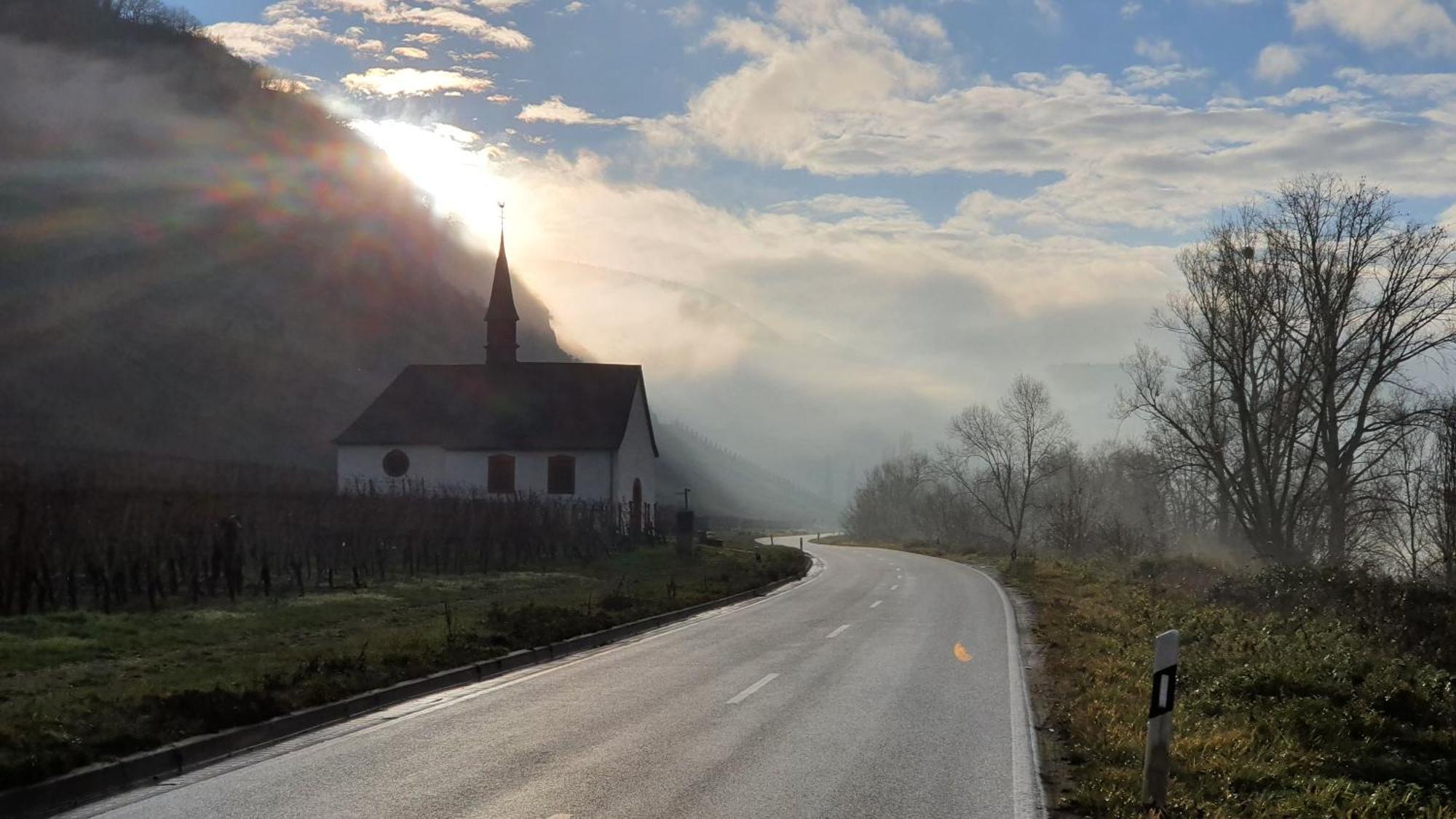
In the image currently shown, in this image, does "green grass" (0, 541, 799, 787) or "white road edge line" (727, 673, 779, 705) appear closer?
"green grass" (0, 541, 799, 787)

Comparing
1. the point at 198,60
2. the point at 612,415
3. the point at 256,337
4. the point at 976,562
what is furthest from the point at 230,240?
the point at 976,562

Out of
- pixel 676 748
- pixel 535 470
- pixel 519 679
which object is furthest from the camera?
pixel 535 470

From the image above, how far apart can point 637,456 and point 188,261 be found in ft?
130

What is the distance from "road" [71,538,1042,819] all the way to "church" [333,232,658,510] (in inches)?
1614

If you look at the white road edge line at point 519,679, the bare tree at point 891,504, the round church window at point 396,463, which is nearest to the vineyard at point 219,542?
the white road edge line at point 519,679

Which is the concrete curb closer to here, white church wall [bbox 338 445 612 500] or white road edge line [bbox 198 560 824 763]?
white road edge line [bbox 198 560 824 763]

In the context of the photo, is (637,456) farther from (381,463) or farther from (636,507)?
(381,463)

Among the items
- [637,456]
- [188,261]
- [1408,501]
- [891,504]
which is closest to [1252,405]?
[1408,501]

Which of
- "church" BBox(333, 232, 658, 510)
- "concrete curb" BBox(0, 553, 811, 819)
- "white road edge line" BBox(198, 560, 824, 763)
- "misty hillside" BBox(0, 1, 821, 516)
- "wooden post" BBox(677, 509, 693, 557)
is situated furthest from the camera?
Answer: "misty hillside" BBox(0, 1, 821, 516)

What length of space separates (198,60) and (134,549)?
333ft

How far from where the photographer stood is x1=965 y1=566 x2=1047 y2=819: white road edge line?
27.5ft

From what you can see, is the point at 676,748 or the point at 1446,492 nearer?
the point at 676,748

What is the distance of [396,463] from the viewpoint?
202ft

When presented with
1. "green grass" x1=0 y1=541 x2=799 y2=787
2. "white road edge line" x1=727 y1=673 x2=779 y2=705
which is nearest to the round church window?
"green grass" x1=0 y1=541 x2=799 y2=787
